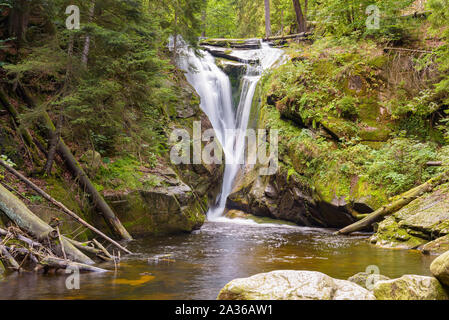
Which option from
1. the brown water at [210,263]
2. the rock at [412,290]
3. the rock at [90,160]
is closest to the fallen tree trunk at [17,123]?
the rock at [90,160]

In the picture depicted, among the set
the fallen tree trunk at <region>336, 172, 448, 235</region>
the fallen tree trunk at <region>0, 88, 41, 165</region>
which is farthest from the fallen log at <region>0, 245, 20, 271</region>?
the fallen tree trunk at <region>336, 172, 448, 235</region>

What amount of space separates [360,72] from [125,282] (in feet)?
40.3

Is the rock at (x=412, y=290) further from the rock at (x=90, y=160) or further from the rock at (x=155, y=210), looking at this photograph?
the rock at (x=90, y=160)

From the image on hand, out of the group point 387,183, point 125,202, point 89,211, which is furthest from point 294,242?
point 89,211

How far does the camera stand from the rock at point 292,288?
3.39 metres

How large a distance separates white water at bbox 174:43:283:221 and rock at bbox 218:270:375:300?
1076 centimetres

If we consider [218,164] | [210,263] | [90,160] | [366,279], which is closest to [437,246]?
[366,279]

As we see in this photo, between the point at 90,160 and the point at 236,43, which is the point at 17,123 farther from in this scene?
the point at 236,43

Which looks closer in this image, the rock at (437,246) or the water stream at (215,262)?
the water stream at (215,262)

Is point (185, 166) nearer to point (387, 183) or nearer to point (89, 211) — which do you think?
point (89, 211)

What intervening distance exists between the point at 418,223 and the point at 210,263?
16.8 feet

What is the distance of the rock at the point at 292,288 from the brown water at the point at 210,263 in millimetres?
1183

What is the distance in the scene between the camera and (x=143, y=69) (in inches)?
328

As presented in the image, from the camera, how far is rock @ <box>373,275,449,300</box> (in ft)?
11.4
